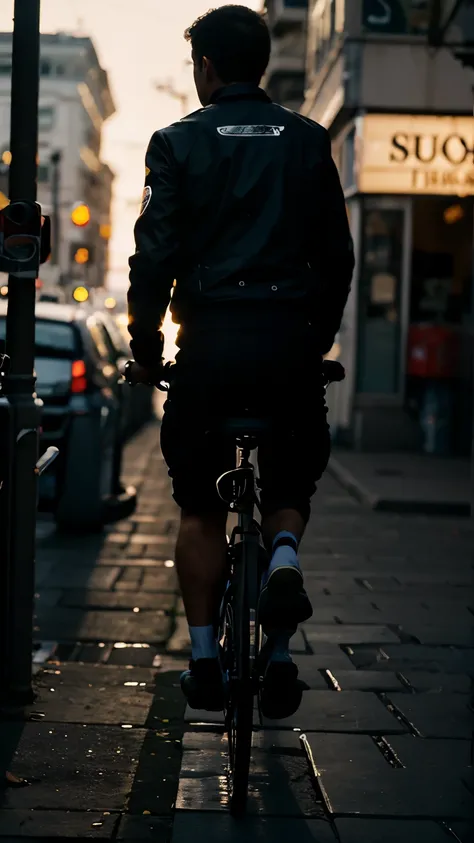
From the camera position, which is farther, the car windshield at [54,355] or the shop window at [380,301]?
the shop window at [380,301]

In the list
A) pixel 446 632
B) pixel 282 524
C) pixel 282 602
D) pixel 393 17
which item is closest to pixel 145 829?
pixel 282 602

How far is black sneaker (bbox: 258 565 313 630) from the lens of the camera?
3.47m

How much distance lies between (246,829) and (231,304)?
51.4 inches

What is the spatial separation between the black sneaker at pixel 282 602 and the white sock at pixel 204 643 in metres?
0.34

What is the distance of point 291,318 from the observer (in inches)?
147

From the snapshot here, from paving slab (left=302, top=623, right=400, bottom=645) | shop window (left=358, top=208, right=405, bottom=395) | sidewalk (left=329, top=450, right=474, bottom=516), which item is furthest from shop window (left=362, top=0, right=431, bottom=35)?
paving slab (left=302, top=623, right=400, bottom=645)

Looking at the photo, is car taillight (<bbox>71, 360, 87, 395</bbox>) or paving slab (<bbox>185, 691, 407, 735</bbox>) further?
car taillight (<bbox>71, 360, 87, 395</bbox>)

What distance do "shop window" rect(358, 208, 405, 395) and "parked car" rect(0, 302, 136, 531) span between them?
7371 mm

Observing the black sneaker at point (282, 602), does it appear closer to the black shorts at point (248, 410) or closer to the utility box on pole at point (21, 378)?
the black shorts at point (248, 410)

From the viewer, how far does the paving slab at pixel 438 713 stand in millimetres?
4396

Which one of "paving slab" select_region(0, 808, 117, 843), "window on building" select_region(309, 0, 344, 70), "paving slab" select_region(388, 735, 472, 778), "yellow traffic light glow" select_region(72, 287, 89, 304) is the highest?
"window on building" select_region(309, 0, 344, 70)

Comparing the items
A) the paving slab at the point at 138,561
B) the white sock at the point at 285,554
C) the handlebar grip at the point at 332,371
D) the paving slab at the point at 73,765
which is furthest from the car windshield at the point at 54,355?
the white sock at the point at 285,554

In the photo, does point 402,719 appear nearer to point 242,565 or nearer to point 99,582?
point 242,565

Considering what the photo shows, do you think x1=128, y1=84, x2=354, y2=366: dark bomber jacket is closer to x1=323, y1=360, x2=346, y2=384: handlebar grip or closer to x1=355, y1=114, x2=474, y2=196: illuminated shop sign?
x1=323, y1=360, x2=346, y2=384: handlebar grip
